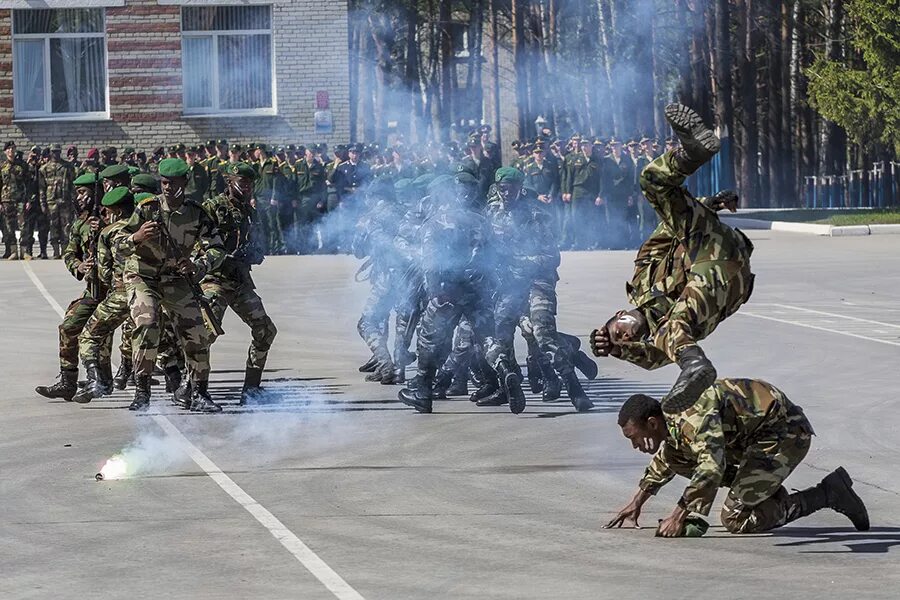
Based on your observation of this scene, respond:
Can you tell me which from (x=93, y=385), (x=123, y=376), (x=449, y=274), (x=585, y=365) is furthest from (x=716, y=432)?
(x=123, y=376)

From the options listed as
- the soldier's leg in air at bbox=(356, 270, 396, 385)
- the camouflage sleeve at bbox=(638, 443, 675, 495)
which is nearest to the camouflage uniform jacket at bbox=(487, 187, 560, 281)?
the soldier's leg in air at bbox=(356, 270, 396, 385)

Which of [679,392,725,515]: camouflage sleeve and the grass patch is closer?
[679,392,725,515]: camouflage sleeve

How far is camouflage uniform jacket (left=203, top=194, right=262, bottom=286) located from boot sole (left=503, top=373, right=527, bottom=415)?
2.21 m

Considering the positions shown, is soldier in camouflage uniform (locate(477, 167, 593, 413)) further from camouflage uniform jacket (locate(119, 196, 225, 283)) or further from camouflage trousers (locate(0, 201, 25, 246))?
camouflage trousers (locate(0, 201, 25, 246))

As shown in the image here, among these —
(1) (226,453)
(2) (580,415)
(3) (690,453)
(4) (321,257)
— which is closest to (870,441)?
(2) (580,415)

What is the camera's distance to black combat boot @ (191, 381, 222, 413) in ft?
41.9

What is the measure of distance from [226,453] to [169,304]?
2071mm

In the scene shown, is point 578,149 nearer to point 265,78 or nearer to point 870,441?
point 265,78

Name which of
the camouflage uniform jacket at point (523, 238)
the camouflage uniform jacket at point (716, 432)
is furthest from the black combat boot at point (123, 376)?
the camouflage uniform jacket at point (716, 432)

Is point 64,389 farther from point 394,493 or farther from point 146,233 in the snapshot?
point 394,493

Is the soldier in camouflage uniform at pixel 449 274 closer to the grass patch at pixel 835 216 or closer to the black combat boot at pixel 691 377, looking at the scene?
the black combat boot at pixel 691 377

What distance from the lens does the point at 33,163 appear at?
29797 mm

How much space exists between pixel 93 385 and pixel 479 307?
308cm

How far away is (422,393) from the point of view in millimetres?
12609
